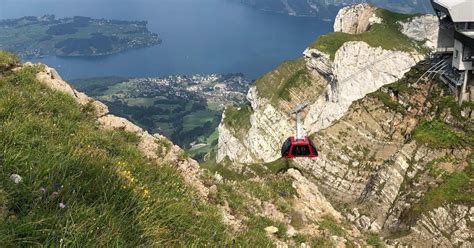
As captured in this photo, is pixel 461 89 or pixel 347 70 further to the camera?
pixel 347 70

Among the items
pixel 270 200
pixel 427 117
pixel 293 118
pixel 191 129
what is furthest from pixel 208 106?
pixel 270 200

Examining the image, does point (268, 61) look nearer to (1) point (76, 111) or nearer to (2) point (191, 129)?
(2) point (191, 129)

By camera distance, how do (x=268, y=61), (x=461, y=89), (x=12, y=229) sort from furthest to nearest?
(x=268, y=61), (x=461, y=89), (x=12, y=229)

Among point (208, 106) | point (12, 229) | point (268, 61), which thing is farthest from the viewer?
point (268, 61)

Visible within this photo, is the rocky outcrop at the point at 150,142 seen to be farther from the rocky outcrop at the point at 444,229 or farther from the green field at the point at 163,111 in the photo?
the green field at the point at 163,111

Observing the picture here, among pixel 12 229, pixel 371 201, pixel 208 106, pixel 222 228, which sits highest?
pixel 12 229

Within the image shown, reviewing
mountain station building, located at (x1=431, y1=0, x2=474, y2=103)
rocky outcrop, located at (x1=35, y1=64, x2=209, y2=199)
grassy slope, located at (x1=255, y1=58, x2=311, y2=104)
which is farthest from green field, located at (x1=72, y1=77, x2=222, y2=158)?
rocky outcrop, located at (x1=35, y1=64, x2=209, y2=199)

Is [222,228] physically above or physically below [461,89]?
above

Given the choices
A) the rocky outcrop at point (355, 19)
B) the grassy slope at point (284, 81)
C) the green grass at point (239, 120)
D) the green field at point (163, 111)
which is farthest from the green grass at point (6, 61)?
the green field at point (163, 111)
